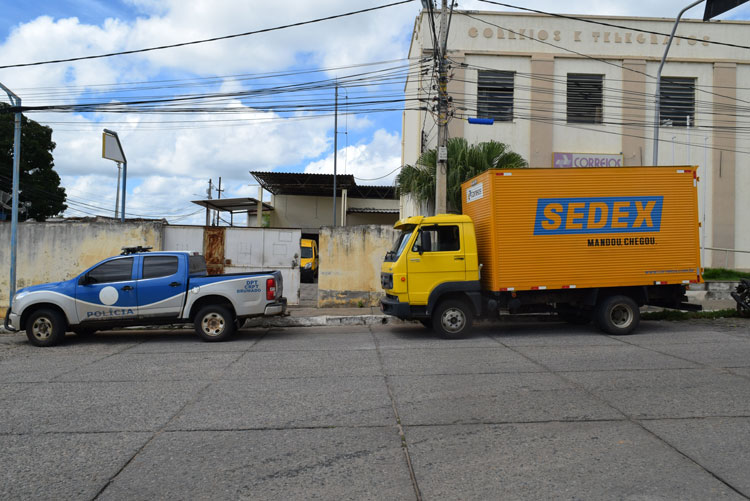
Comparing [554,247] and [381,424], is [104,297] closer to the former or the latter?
[381,424]

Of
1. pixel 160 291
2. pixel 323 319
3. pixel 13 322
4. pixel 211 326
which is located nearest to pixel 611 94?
pixel 323 319

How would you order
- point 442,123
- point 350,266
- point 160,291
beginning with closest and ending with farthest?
point 160,291 → point 442,123 → point 350,266

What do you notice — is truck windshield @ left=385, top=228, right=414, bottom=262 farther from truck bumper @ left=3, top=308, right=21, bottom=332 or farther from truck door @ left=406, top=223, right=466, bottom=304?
truck bumper @ left=3, top=308, right=21, bottom=332

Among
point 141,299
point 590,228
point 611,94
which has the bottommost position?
point 141,299

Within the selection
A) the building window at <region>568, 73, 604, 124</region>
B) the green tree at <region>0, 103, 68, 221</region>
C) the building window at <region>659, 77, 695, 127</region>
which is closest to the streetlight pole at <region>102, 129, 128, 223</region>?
the building window at <region>568, 73, 604, 124</region>

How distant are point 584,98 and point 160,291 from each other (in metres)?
18.4

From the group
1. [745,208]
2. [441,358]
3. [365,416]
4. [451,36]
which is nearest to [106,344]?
[441,358]

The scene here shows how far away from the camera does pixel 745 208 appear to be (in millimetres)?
21922

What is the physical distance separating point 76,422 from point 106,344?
5.67 m

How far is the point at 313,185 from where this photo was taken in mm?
35750

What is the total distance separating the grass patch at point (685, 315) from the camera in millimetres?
13156

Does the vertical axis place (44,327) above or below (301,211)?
below

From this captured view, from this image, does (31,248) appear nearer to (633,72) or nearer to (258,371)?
(258,371)

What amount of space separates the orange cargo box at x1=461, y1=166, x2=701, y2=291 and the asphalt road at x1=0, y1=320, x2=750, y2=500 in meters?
1.84
